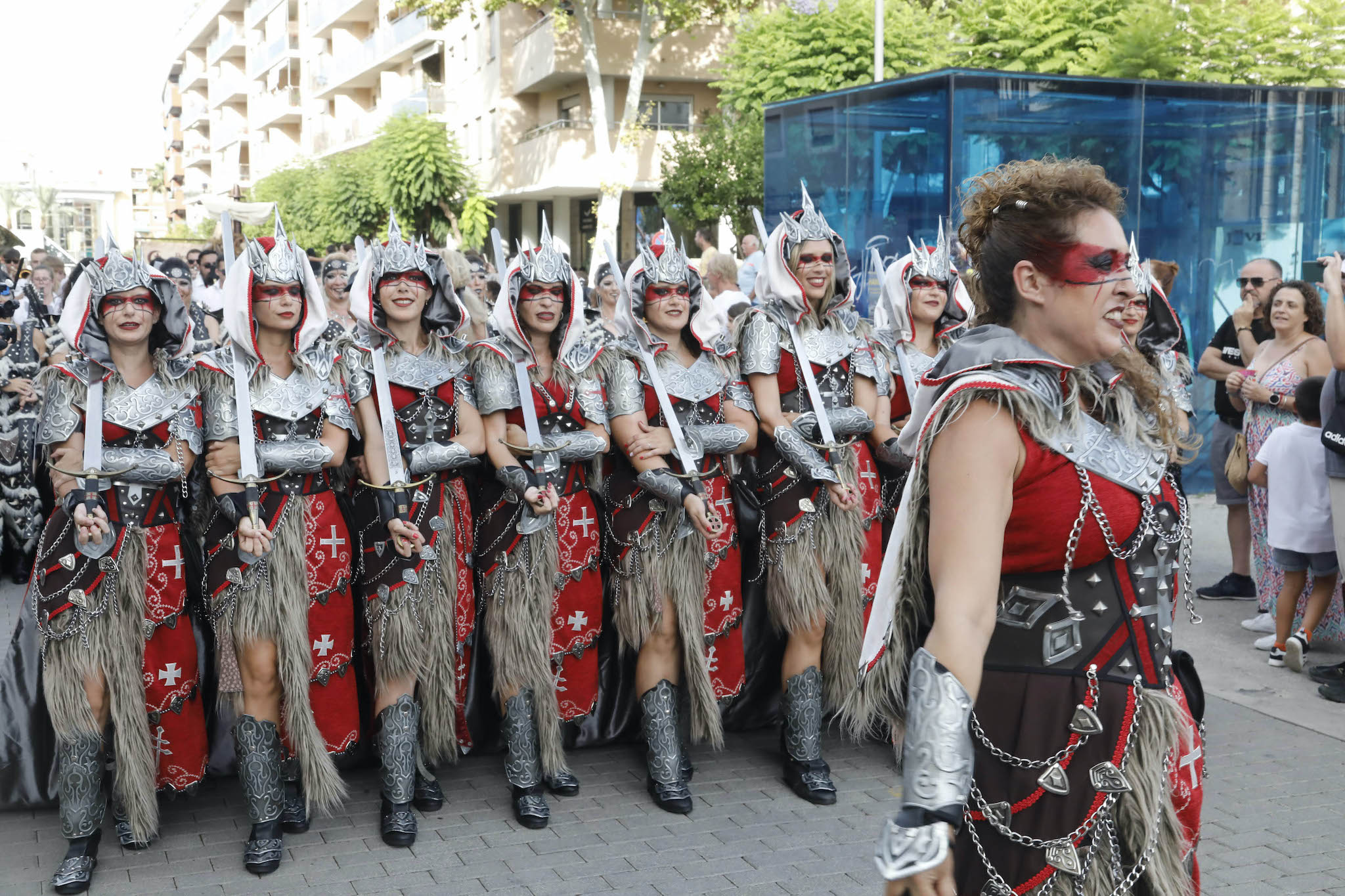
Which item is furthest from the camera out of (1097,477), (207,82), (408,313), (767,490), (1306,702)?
(207,82)

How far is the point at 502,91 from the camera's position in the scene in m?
31.8

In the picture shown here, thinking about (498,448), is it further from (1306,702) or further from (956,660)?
(1306,702)

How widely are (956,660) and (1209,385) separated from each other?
976cm

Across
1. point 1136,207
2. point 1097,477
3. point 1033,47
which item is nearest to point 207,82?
point 1033,47

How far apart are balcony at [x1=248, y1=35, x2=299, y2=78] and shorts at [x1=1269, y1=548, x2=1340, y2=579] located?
56396 mm

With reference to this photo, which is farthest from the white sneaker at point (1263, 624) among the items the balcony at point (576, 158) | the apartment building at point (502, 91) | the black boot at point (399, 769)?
the balcony at point (576, 158)

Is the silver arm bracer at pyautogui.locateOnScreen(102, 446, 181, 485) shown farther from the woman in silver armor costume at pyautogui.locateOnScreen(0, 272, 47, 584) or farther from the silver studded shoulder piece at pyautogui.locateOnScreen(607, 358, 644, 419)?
the woman in silver armor costume at pyautogui.locateOnScreen(0, 272, 47, 584)

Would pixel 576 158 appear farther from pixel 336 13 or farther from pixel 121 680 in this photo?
pixel 121 680

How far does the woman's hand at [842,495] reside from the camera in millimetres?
4785

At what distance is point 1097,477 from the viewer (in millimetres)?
2137

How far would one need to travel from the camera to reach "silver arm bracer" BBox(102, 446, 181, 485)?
399 cm

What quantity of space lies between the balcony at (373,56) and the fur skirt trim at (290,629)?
33.9m

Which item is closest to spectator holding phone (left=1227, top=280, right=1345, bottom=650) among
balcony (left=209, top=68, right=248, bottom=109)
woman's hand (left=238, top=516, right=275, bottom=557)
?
woman's hand (left=238, top=516, right=275, bottom=557)

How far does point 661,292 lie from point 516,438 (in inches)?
31.0
